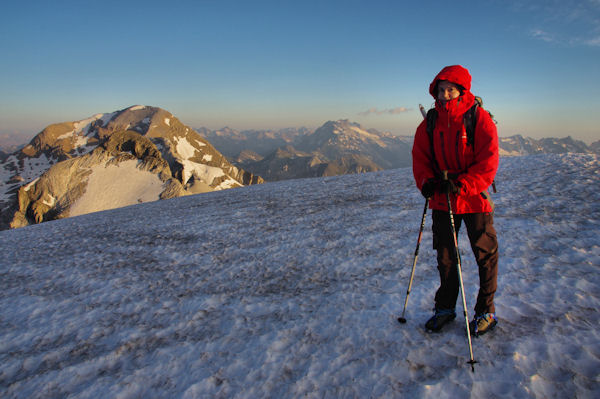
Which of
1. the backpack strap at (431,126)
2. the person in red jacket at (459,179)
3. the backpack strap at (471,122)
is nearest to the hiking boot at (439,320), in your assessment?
the person in red jacket at (459,179)

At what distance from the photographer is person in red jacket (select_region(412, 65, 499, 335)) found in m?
3.91

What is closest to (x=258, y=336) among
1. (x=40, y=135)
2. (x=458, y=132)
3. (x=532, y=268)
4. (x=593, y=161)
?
(x=458, y=132)

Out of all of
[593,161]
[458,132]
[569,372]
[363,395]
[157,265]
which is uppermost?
[458,132]

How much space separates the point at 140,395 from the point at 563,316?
6.42 m

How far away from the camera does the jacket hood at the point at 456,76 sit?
3.92 meters

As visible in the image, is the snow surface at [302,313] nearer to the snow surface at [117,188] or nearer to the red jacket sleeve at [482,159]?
the red jacket sleeve at [482,159]

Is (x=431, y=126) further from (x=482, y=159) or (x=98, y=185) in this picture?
(x=98, y=185)

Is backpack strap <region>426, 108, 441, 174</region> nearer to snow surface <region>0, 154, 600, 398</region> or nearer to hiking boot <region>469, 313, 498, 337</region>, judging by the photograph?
hiking boot <region>469, 313, 498, 337</region>

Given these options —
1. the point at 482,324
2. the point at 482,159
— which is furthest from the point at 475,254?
the point at 482,159

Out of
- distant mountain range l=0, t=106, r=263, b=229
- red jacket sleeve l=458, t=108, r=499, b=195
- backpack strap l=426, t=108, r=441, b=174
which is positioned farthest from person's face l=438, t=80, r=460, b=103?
distant mountain range l=0, t=106, r=263, b=229

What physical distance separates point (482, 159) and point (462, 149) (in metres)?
0.29

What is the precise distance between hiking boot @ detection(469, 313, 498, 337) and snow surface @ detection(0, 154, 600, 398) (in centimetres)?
11

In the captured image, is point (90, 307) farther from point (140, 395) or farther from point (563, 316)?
point (563, 316)

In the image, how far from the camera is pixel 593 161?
13.3 metres
